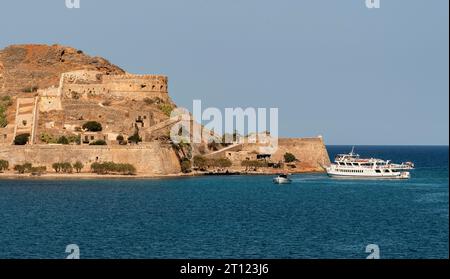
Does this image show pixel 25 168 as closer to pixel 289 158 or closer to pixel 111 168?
pixel 111 168

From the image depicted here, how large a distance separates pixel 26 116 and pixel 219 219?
138 feet

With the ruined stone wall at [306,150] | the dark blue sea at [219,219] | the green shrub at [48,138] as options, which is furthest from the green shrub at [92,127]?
the ruined stone wall at [306,150]

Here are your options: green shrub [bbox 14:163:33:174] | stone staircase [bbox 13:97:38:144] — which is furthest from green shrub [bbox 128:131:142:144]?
green shrub [bbox 14:163:33:174]

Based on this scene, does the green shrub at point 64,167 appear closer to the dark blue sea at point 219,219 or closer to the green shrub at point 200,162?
the dark blue sea at point 219,219

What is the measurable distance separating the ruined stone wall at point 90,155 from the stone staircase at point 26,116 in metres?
2.72

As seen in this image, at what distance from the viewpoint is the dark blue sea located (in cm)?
4019

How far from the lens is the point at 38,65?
357 ft

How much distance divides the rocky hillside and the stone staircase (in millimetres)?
10496

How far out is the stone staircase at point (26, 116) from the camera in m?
86.8

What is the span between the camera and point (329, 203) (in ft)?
202

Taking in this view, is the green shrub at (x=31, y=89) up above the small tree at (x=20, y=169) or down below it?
above

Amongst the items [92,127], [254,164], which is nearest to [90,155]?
[92,127]
